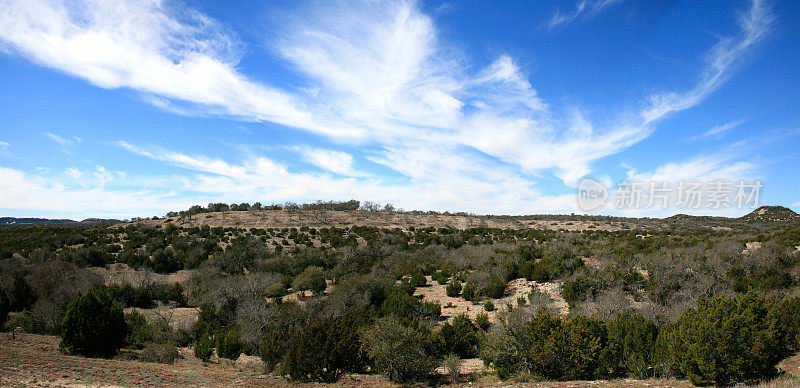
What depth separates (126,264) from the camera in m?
30.6

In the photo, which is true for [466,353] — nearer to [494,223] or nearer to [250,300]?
[250,300]

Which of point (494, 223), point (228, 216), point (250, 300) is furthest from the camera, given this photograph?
point (494, 223)

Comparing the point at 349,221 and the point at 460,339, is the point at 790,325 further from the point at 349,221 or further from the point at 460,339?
the point at 349,221

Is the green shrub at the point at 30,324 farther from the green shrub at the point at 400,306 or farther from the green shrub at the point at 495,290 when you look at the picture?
the green shrub at the point at 495,290

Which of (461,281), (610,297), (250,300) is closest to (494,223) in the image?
(461,281)

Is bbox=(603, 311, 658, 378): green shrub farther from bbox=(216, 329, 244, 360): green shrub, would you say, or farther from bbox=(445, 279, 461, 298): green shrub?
bbox=(216, 329, 244, 360): green shrub

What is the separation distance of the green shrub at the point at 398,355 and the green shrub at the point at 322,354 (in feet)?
2.37

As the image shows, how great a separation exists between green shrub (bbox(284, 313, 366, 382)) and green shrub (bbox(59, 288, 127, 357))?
6.96 metres

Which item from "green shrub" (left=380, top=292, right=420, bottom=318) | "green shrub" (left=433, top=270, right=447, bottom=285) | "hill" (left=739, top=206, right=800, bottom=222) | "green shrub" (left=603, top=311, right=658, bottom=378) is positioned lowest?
"green shrub" (left=380, top=292, right=420, bottom=318)

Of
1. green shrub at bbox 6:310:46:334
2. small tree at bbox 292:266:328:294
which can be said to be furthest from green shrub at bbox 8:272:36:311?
small tree at bbox 292:266:328:294

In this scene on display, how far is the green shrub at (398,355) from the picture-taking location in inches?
419

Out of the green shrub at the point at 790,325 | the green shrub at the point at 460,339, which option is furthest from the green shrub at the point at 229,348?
the green shrub at the point at 790,325

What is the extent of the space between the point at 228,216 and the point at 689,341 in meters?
54.0

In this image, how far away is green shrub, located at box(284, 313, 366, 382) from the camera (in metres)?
10.5
